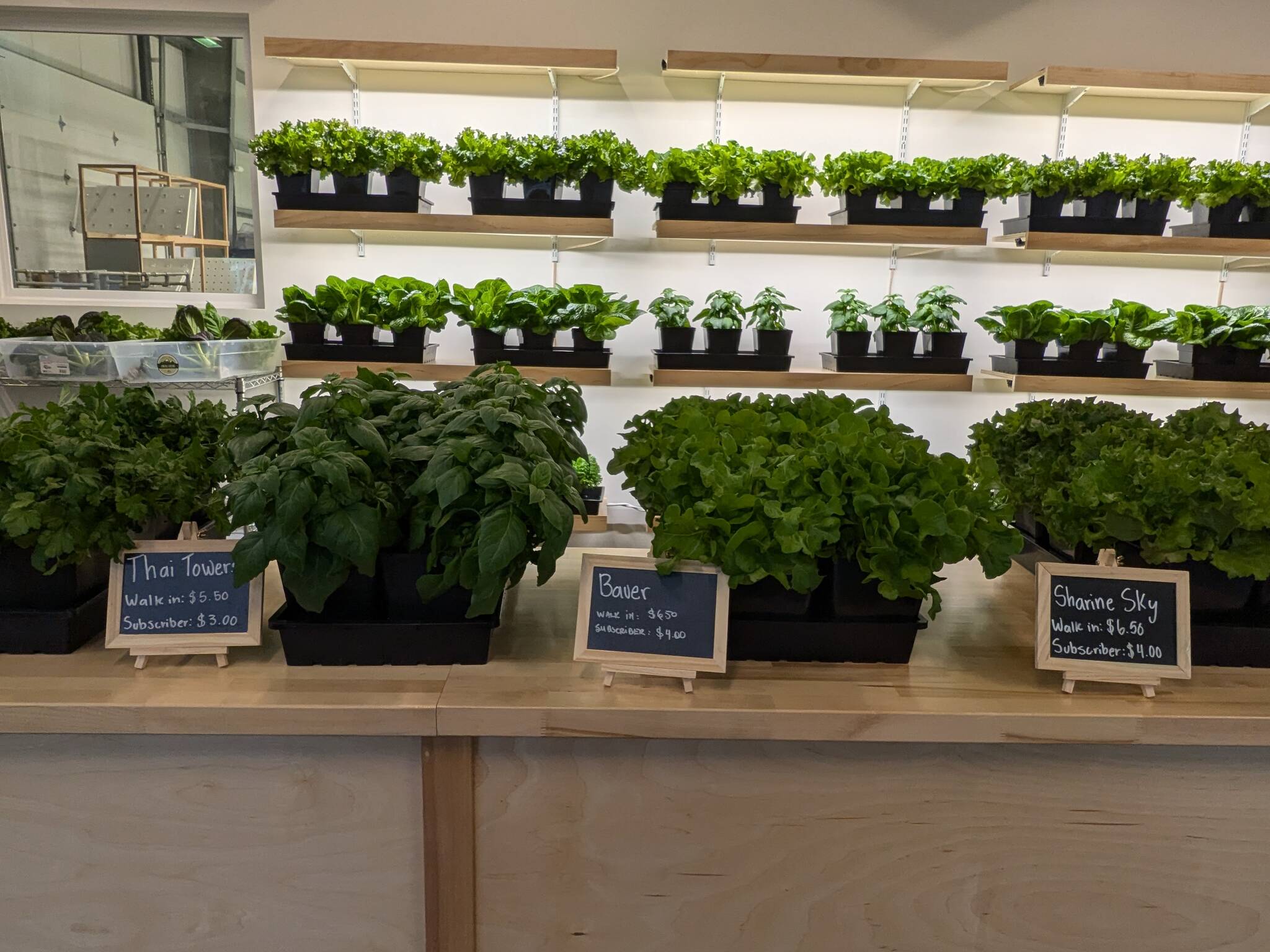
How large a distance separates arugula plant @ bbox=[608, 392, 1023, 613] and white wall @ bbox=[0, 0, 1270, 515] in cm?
210

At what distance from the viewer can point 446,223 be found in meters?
2.93

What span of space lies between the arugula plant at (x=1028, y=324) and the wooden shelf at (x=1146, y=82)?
0.77 metres

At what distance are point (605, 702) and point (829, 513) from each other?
355mm

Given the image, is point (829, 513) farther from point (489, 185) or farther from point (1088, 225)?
point (1088, 225)

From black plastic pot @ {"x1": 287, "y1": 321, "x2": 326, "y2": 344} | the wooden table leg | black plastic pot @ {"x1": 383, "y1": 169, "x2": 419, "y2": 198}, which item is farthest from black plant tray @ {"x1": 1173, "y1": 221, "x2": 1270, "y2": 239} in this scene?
the wooden table leg

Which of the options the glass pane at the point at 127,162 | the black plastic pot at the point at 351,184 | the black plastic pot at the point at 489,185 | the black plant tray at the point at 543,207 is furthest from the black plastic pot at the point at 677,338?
the glass pane at the point at 127,162

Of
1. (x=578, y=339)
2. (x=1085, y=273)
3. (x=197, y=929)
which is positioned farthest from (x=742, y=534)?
(x=1085, y=273)

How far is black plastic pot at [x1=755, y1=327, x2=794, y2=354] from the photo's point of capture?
10.0 ft

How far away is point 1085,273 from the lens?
3479mm

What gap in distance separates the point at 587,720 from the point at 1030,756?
56 cm

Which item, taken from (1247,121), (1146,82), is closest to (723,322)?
(1146,82)

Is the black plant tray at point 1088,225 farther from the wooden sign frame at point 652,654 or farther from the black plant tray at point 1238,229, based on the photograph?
the wooden sign frame at point 652,654

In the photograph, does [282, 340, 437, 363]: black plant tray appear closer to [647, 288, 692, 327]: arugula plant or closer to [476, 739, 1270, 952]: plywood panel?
[647, 288, 692, 327]: arugula plant

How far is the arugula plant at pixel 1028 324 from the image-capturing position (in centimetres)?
303
